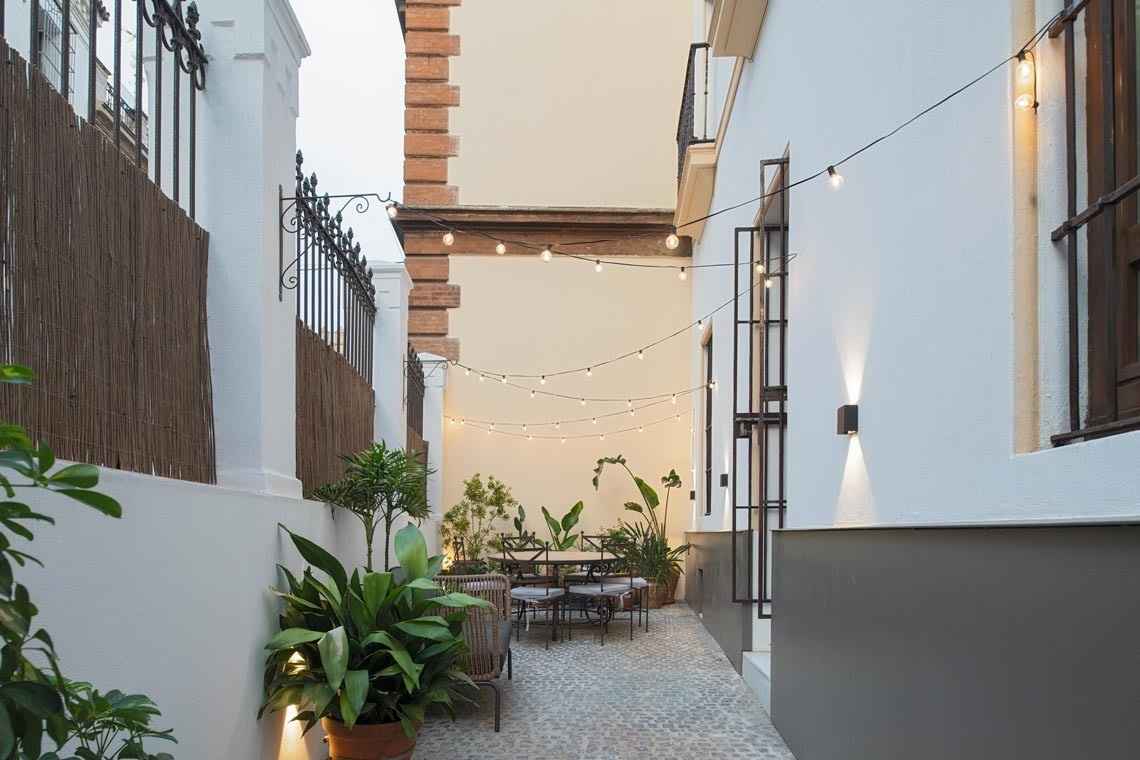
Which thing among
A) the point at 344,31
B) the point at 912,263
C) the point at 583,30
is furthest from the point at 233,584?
the point at 344,31

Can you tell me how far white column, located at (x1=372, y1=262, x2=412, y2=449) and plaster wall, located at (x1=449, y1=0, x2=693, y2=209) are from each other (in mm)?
5007

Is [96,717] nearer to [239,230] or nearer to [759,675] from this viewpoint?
[239,230]

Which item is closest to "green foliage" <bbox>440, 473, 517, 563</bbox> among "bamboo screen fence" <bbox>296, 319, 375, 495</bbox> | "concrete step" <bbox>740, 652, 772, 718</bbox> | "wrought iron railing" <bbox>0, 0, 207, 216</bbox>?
"bamboo screen fence" <bbox>296, 319, 375, 495</bbox>

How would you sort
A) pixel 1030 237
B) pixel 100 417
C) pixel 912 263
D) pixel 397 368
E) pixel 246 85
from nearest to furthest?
pixel 1030 237, pixel 100 417, pixel 912 263, pixel 246 85, pixel 397 368

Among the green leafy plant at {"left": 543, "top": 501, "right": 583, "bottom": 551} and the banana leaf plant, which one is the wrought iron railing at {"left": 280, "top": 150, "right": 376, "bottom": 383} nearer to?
the green leafy plant at {"left": 543, "top": 501, "right": 583, "bottom": 551}

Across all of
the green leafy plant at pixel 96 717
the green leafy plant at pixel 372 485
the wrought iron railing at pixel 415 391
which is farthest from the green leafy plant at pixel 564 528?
the green leafy plant at pixel 96 717

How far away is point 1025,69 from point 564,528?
961 cm

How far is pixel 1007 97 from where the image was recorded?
2.39m

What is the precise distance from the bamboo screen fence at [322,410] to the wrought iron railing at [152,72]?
1.31 meters

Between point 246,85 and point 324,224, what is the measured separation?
1.46m

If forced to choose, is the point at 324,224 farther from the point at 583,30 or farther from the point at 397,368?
the point at 583,30

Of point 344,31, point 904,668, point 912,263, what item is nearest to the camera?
point 904,668

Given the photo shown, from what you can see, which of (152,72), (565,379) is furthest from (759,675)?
(565,379)

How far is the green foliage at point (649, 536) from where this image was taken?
35.1 feet
